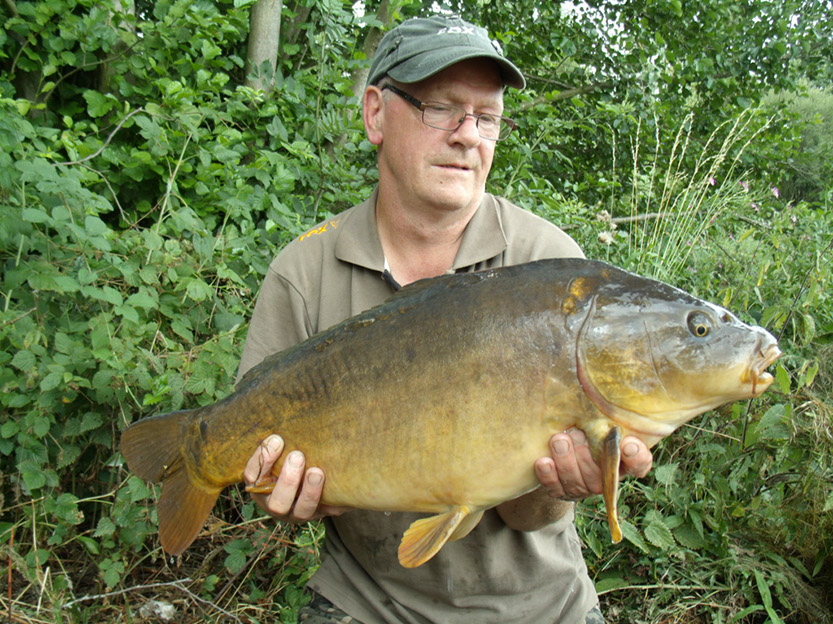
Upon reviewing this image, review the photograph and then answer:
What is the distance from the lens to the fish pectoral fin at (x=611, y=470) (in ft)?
4.06

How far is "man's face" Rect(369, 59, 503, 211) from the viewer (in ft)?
5.99

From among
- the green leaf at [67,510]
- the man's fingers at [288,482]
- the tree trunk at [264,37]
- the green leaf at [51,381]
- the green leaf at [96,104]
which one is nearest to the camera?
the man's fingers at [288,482]

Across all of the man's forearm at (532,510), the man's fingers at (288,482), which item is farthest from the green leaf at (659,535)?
the man's fingers at (288,482)

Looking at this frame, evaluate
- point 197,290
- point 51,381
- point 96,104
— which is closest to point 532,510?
point 197,290

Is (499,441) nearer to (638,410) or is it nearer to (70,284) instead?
(638,410)

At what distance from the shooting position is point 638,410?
1291 millimetres

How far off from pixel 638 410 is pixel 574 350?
162 mm

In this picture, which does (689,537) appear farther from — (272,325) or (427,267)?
(272,325)

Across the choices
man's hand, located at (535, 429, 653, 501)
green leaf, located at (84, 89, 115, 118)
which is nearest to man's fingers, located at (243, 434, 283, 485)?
man's hand, located at (535, 429, 653, 501)

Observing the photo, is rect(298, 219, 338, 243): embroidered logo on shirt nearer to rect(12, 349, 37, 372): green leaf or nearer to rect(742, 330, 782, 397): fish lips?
rect(12, 349, 37, 372): green leaf

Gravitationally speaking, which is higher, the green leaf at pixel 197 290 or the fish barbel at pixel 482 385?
the fish barbel at pixel 482 385

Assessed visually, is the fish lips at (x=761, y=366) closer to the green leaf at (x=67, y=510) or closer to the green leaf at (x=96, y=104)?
the green leaf at (x=67, y=510)

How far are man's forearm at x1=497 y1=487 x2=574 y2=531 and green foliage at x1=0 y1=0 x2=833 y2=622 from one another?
0.97 metres

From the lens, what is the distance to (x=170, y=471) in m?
1.64
